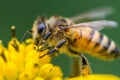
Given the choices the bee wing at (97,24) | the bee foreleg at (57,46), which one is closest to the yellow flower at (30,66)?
the bee foreleg at (57,46)

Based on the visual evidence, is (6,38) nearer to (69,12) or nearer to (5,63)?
(69,12)

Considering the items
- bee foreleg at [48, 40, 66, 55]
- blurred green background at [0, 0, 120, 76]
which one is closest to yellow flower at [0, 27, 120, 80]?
bee foreleg at [48, 40, 66, 55]

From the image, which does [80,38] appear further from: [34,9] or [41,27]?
[34,9]

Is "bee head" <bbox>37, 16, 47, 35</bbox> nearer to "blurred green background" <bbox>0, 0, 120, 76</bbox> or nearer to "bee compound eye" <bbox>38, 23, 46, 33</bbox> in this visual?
"bee compound eye" <bbox>38, 23, 46, 33</bbox>

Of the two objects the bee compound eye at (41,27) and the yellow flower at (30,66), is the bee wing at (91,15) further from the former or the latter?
the yellow flower at (30,66)

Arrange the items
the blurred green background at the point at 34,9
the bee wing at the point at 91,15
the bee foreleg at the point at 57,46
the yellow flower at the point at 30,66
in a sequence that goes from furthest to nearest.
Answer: the blurred green background at the point at 34,9, the bee wing at the point at 91,15, the bee foreleg at the point at 57,46, the yellow flower at the point at 30,66

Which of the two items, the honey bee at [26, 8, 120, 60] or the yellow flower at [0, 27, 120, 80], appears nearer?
the yellow flower at [0, 27, 120, 80]

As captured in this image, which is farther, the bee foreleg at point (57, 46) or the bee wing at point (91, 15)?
the bee wing at point (91, 15)

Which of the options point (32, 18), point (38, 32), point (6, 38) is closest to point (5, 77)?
point (38, 32)
